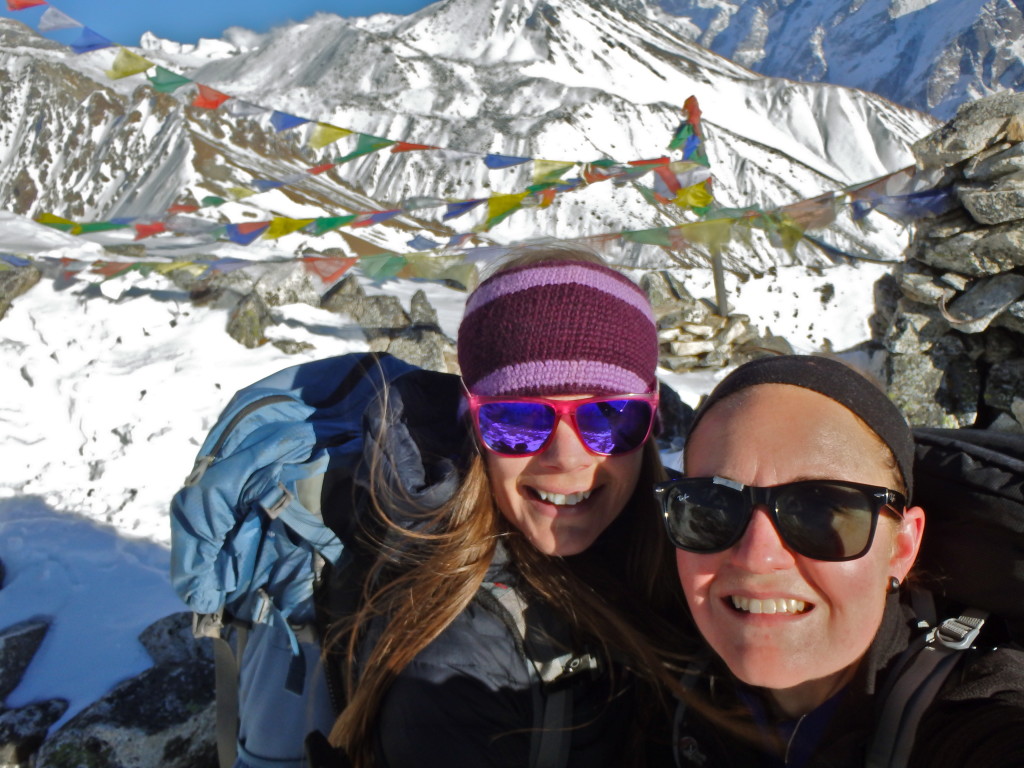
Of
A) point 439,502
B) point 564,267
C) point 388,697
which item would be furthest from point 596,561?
point 564,267

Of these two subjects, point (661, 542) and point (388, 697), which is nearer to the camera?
point (388, 697)

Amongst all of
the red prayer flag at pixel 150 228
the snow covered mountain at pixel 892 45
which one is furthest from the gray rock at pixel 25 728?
the snow covered mountain at pixel 892 45

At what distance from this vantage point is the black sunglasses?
3.85 feet

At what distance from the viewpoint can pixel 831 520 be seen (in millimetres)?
1172

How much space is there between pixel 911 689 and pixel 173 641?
3.50 metres

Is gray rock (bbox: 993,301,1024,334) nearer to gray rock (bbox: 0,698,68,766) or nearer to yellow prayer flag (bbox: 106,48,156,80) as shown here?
gray rock (bbox: 0,698,68,766)

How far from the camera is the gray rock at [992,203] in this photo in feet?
16.1

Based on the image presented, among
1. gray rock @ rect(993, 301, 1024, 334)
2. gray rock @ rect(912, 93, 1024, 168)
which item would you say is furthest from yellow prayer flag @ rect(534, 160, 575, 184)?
gray rock @ rect(993, 301, 1024, 334)

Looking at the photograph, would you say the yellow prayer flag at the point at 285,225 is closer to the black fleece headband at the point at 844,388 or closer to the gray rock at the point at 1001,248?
the gray rock at the point at 1001,248

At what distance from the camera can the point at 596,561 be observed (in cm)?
181

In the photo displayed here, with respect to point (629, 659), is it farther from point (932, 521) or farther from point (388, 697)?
point (932, 521)

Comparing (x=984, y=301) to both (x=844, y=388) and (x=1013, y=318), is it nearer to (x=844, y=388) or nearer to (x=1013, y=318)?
(x=1013, y=318)

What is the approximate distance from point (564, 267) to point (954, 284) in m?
5.18

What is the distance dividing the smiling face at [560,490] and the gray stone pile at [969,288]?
16.0 feet
